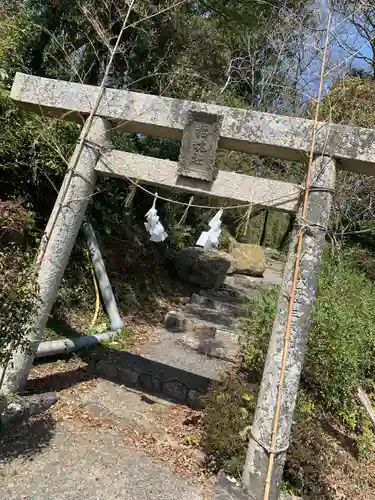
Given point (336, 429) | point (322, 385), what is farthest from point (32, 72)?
point (336, 429)

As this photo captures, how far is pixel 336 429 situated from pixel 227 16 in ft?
28.0

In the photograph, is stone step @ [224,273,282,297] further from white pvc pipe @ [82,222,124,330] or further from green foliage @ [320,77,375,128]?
green foliage @ [320,77,375,128]

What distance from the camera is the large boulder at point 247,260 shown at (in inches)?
525

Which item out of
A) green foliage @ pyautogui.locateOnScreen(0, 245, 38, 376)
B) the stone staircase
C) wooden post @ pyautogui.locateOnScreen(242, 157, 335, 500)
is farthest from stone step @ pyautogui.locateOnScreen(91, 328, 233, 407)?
green foliage @ pyautogui.locateOnScreen(0, 245, 38, 376)

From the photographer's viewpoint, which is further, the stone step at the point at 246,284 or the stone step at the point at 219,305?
the stone step at the point at 246,284

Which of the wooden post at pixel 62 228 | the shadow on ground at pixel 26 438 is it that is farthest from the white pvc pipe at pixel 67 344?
the shadow on ground at pixel 26 438

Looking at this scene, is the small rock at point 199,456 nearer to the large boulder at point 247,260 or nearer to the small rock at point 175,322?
the small rock at point 175,322

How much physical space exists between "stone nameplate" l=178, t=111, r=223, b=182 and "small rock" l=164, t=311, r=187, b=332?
4.65 metres

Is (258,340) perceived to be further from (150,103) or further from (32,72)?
(32,72)

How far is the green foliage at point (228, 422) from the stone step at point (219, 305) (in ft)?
14.4

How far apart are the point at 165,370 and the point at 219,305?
3533mm

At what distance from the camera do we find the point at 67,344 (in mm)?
6090

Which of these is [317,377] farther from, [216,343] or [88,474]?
[88,474]

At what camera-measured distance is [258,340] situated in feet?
19.9
